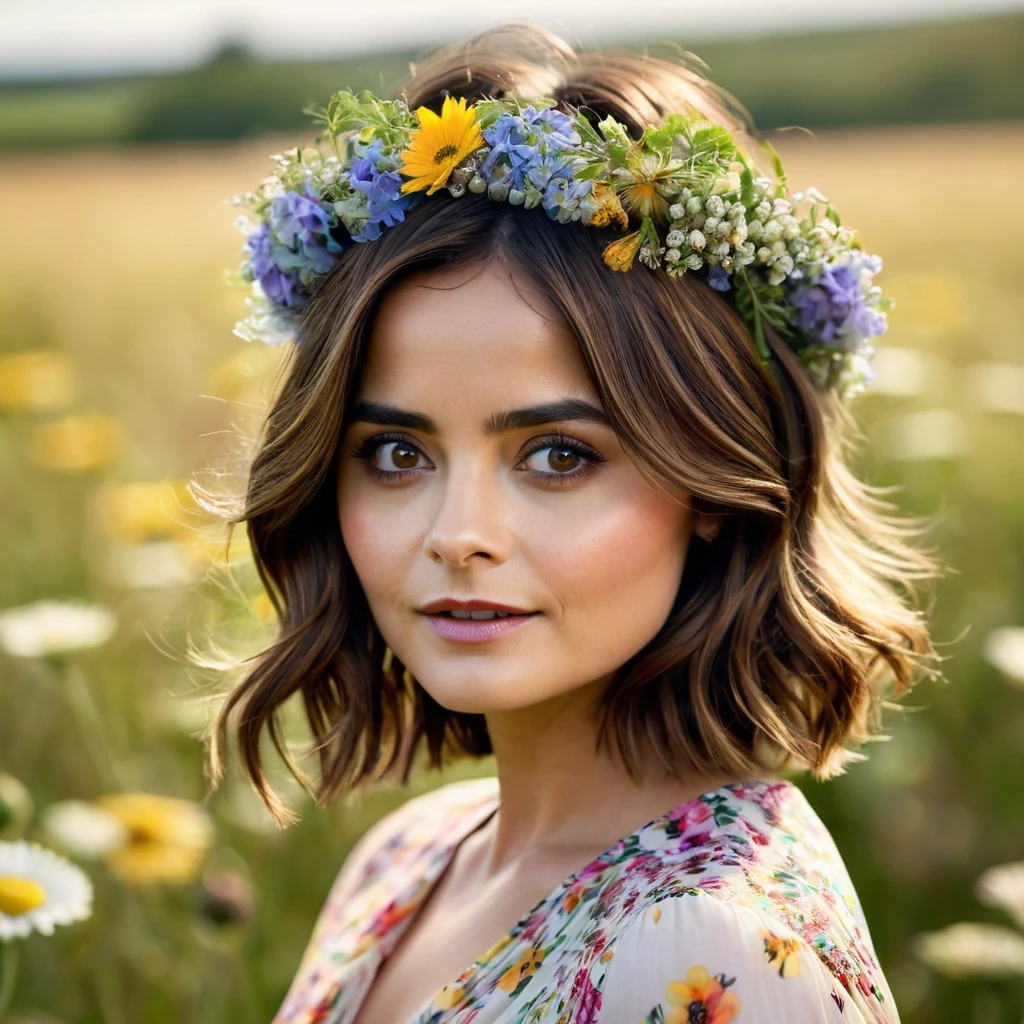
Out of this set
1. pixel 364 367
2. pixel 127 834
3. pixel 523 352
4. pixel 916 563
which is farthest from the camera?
pixel 127 834

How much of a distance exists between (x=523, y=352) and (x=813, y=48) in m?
5.56

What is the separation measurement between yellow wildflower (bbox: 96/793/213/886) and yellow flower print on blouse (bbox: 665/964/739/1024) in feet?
4.75

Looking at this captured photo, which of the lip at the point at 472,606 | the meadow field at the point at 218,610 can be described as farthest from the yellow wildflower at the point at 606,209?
the meadow field at the point at 218,610

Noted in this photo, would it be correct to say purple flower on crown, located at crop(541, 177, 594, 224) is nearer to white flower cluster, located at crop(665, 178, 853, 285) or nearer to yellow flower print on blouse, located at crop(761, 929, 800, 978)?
white flower cluster, located at crop(665, 178, 853, 285)

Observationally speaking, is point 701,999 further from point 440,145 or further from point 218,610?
point 218,610

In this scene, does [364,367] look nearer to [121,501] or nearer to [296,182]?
[296,182]

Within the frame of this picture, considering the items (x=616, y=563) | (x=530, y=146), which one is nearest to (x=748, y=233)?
(x=530, y=146)

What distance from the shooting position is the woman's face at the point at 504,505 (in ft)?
4.59

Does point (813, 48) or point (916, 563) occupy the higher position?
point (813, 48)

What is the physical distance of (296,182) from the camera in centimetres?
166

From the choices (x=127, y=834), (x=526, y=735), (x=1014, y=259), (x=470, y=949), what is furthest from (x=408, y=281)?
(x=1014, y=259)

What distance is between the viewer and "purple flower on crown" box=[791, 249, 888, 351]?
161 centimetres

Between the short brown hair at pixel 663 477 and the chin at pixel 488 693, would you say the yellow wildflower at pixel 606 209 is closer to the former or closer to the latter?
the short brown hair at pixel 663 477

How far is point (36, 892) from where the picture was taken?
180 cm
